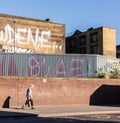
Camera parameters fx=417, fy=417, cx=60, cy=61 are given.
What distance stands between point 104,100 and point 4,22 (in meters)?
30.7

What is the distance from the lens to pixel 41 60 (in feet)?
120

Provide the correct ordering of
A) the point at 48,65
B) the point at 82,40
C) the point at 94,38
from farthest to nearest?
the point at 82,40, the point at 94,38, the point at 48,65

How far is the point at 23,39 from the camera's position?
214ft

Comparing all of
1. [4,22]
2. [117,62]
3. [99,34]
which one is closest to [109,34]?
[99,34]

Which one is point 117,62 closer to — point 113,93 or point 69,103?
point 113,93

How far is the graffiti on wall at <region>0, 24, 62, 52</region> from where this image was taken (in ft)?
207

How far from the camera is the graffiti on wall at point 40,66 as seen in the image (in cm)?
3584

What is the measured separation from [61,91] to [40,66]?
3.61 m

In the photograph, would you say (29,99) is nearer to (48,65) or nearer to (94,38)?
(48,65)

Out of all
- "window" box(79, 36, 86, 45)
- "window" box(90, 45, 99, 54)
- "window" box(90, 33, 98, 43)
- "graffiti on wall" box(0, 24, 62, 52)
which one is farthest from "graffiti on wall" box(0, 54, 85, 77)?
"window" box(79, 36, 86, 45)

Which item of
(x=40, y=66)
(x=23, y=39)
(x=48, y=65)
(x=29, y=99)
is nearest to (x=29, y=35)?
(x=23, y=39)

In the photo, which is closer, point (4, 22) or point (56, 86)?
point (56, 86)

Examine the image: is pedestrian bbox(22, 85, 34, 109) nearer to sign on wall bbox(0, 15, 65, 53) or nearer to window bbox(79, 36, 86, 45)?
sign on wall bbox(0, 15, 65, 53)

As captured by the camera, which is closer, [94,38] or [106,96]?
[106,96]
